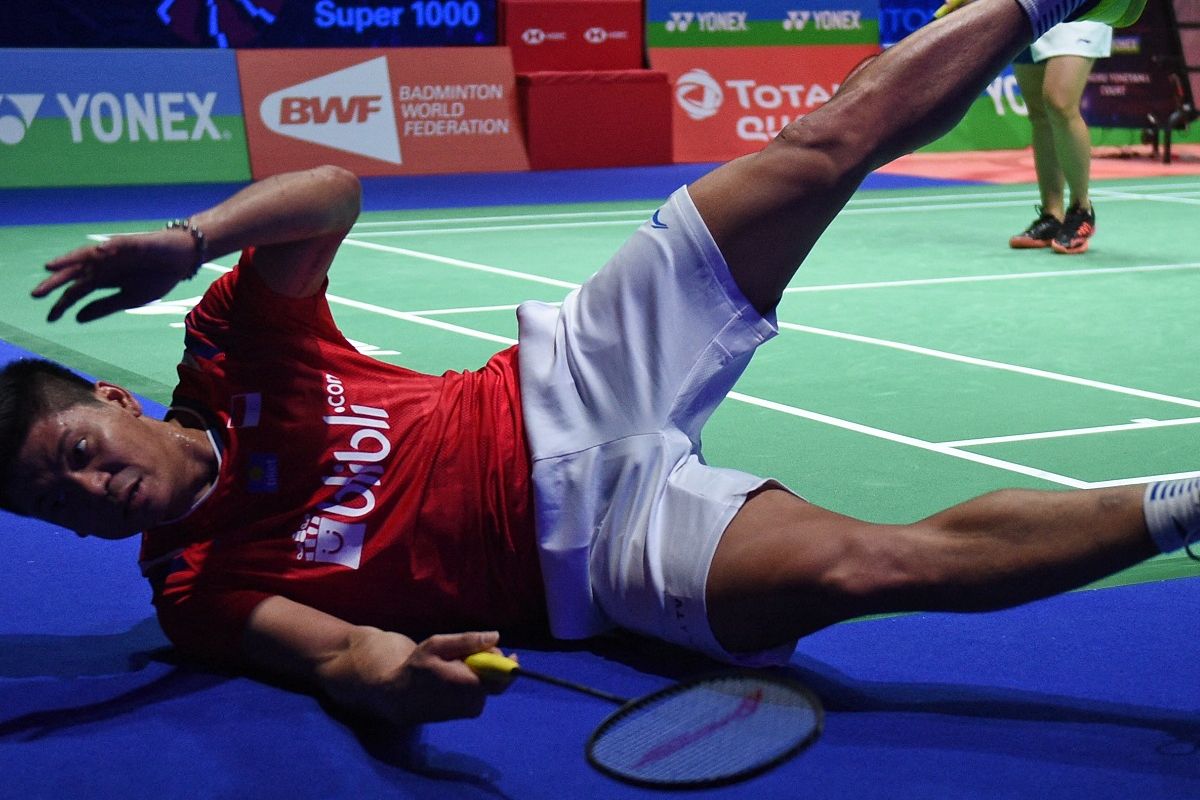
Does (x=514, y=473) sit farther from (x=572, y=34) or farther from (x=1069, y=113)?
(x=572, y=34)

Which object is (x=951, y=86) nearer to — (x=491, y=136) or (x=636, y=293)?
(x=636, y=293)

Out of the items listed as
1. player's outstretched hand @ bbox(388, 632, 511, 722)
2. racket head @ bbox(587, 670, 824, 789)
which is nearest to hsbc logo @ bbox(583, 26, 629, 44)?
player's outstretched hand @ bbox(388, 632, 511, 722)

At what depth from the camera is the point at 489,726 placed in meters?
2.61

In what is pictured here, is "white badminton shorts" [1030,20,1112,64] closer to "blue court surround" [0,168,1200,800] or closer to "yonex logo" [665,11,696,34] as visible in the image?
"blue court surround" [0,168,1200,800]

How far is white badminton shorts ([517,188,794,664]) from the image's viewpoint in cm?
268

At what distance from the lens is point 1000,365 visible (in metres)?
5.38

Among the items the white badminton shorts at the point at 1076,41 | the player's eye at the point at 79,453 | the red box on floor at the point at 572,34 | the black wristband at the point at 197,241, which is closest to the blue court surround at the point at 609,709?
the player's eye at the point at 79,453

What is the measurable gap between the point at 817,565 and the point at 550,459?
0.53 m

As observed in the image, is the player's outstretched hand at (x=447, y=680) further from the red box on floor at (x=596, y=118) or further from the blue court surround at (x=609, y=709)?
the red box on floor at (x=596, y=118)

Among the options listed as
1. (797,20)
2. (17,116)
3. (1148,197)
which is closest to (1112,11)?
(1148,197)

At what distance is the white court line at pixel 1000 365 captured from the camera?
Result: 16.0 ft

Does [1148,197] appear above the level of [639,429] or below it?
below

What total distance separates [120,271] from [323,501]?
589 mm

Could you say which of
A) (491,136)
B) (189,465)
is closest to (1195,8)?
(491,136)
